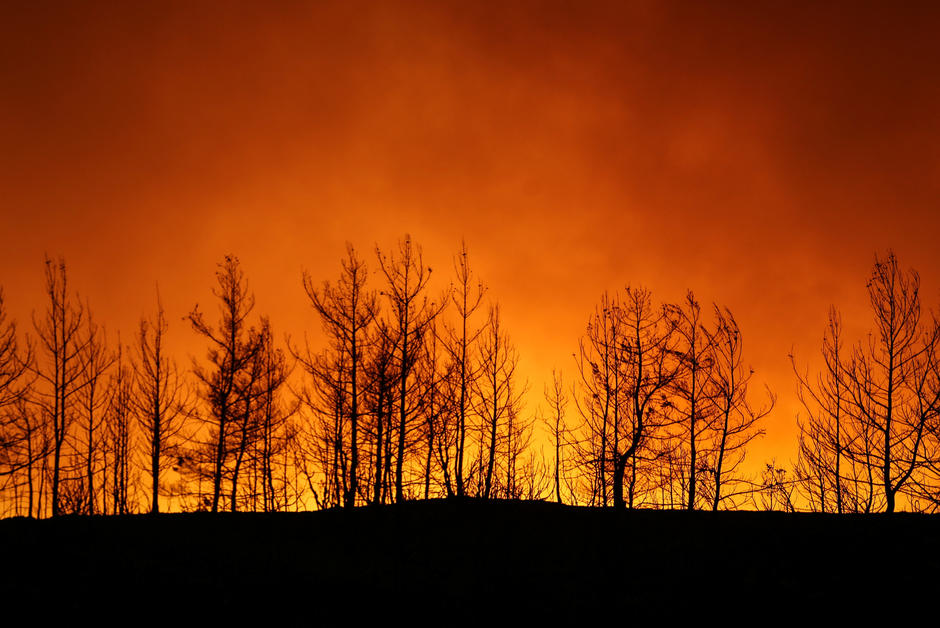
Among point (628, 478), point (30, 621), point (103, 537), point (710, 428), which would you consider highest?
point (710, 428)

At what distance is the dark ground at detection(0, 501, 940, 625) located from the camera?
12977 millimetres

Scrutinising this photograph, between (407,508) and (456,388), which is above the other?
(456,388)

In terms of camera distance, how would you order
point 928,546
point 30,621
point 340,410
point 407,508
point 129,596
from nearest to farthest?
point 30,621
point 129,596
point 928,546
point 407,508
point 340,410

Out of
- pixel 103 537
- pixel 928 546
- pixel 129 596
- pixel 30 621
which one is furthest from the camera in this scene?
pixel 103 537

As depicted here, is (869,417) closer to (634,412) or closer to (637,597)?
(634,412)

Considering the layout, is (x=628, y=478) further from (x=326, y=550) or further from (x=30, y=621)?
(x=30, y=621)

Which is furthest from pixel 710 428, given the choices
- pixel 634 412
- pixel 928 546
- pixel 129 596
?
pixel 129 596

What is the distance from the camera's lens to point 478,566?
51.8 feet

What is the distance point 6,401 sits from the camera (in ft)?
70.3

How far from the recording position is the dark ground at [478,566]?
1298cm

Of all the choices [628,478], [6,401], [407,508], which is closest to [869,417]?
[628,478]

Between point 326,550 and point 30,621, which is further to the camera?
point 326,550

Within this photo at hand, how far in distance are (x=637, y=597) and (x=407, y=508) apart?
28.1ft

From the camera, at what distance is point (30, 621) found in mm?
11703
